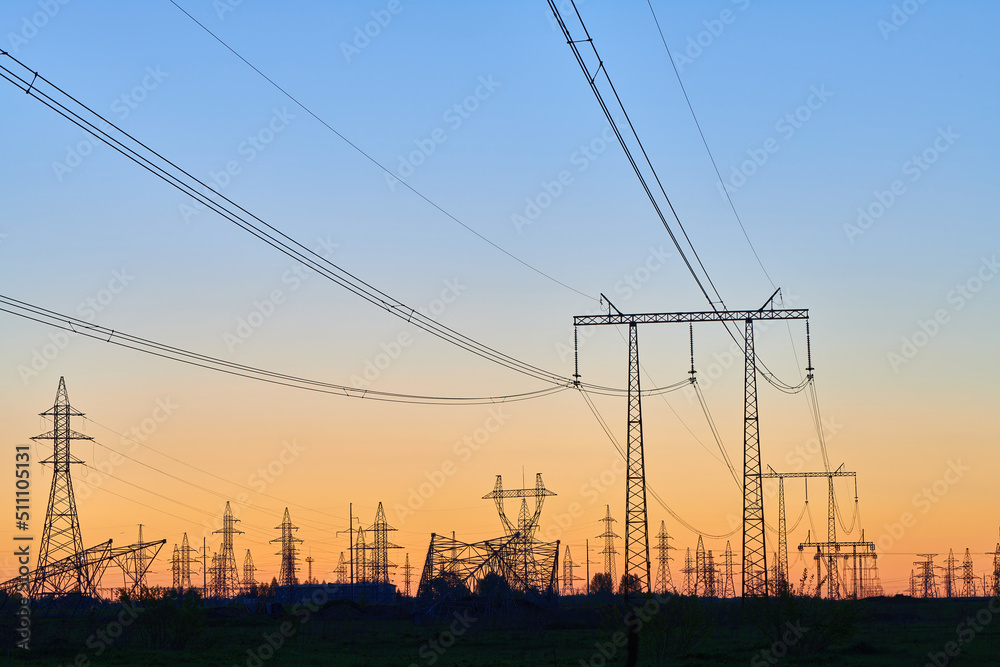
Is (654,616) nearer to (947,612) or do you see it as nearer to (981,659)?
(981,659)

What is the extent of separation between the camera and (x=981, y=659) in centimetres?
5291

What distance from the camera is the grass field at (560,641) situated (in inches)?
2185

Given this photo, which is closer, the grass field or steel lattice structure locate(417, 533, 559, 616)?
the grass field

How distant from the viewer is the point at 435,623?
97.3 metres

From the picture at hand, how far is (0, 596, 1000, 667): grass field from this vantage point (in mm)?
55500

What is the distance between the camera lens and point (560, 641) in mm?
72688

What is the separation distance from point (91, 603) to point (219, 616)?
13380 mm

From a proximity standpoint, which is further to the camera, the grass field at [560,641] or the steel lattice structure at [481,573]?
the steel lattice structure at [481,573]

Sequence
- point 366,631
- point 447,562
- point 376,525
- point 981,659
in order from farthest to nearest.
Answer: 1. point 376,525
2. point 447,562
3. point 366,631
4. point 981,659

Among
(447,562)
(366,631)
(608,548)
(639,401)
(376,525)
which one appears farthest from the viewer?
(608,548)

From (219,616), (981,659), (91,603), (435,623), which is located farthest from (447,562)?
(981,659)

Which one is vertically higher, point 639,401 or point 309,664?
point 639,401

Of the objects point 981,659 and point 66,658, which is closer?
point 981,659

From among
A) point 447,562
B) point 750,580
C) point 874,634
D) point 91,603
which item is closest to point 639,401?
point 750,580
